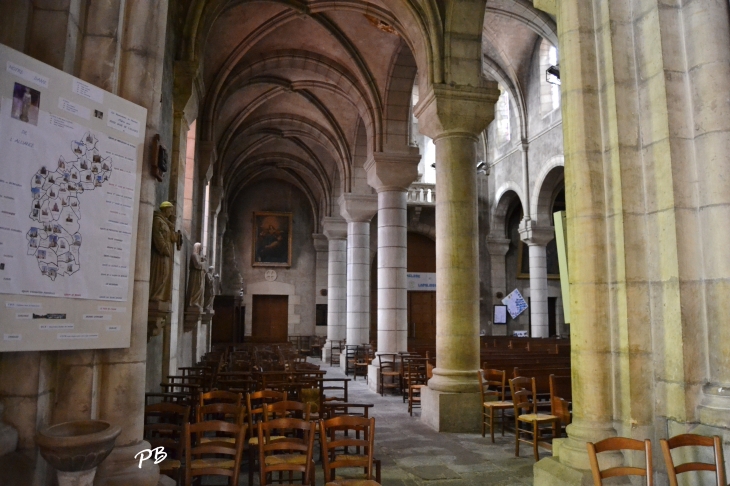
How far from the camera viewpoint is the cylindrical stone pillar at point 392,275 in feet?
40.0

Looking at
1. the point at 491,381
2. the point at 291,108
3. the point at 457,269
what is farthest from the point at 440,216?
the point at 291,108

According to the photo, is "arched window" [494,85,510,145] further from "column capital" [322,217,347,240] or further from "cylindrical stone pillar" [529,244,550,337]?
"column capital" [322,217,347,240]

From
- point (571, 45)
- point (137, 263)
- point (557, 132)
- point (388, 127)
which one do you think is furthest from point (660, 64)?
point (557, 132)

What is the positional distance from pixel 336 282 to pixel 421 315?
5697 mm

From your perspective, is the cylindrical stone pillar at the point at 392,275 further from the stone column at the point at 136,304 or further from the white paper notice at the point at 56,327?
the white paper notice at the point at 56,327

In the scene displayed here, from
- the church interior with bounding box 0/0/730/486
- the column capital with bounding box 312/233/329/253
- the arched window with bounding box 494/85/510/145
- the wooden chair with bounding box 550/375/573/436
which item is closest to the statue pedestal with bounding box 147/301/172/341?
the church interior with bounding box 0/0/730/486

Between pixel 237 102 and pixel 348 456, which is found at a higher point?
pixel 237 102

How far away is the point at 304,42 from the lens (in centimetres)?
1295

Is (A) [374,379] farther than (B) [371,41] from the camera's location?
No

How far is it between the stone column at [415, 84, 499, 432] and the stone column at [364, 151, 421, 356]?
349 centimetres

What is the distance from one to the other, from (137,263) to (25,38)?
1520 millimetres

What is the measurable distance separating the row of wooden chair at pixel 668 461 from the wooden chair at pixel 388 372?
24.7 ft

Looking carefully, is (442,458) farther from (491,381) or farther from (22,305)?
(22,305)

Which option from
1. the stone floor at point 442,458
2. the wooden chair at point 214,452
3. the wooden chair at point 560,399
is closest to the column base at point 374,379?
the stone floor at point 442,458
